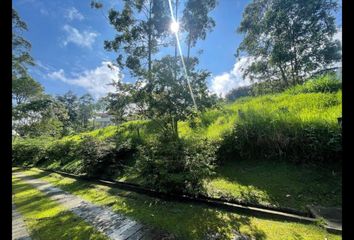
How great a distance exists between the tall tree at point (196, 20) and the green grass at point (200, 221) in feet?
20.7

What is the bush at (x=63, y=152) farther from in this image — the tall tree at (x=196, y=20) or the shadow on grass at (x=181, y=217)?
the tall tree at (x=196, y=20)

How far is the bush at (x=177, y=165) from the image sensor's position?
A: 4488 mm

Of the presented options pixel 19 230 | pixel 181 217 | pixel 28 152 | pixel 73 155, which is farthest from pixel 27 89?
pixel 181 217

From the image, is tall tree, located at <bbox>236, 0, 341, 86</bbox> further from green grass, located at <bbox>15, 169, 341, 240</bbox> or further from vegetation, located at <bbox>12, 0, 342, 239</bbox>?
green grass, located at <bbox>15, 169, 341, 240</bbox>

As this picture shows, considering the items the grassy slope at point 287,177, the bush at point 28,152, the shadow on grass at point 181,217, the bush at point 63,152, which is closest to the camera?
the shadow on grass at point 181,217

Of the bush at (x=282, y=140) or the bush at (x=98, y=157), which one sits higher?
the bush at (x=282, y=140)

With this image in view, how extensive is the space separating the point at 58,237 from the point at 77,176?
5622 millimetres

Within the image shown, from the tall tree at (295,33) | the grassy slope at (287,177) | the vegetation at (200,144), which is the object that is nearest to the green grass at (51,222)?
the vegetation at (200,144)

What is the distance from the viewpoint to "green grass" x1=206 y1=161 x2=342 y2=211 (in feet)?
11.9

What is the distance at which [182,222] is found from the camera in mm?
3619

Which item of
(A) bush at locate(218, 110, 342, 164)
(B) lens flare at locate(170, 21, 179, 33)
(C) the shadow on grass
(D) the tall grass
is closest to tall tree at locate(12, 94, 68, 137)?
(B) lens flare at locate(170, 21, 179, 33)
